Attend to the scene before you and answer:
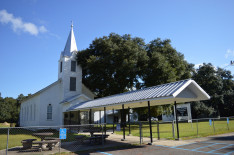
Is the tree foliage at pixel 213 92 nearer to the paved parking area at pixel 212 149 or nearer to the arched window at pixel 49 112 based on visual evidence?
the arched window at pixel 49 112

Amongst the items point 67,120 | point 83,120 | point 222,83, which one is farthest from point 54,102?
point 222,83

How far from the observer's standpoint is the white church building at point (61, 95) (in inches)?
1041

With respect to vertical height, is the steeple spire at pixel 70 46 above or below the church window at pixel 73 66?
above

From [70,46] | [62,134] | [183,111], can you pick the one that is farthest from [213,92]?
[62,134]

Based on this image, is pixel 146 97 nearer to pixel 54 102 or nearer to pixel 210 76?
pixel 54 102

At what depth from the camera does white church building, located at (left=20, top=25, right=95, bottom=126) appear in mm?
26438

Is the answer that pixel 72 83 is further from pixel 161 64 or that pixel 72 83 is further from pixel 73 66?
pixel 161 64

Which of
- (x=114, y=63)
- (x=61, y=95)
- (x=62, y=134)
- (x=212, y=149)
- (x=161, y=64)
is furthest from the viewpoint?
(x=61, y=95)

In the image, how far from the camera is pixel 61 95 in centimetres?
2891

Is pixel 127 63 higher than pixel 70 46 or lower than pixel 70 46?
lower

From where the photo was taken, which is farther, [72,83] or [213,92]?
[213,92]

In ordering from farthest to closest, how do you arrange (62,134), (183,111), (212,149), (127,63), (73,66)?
(183,111), (73,66), (127,63), (212,149), (62,134)

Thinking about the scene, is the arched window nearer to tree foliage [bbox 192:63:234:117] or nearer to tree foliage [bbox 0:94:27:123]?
tree foliage [bbox 192:63:234:117]

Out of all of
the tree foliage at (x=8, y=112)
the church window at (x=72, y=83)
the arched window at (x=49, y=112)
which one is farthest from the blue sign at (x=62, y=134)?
the tree foliage at (x=8, y=112)
